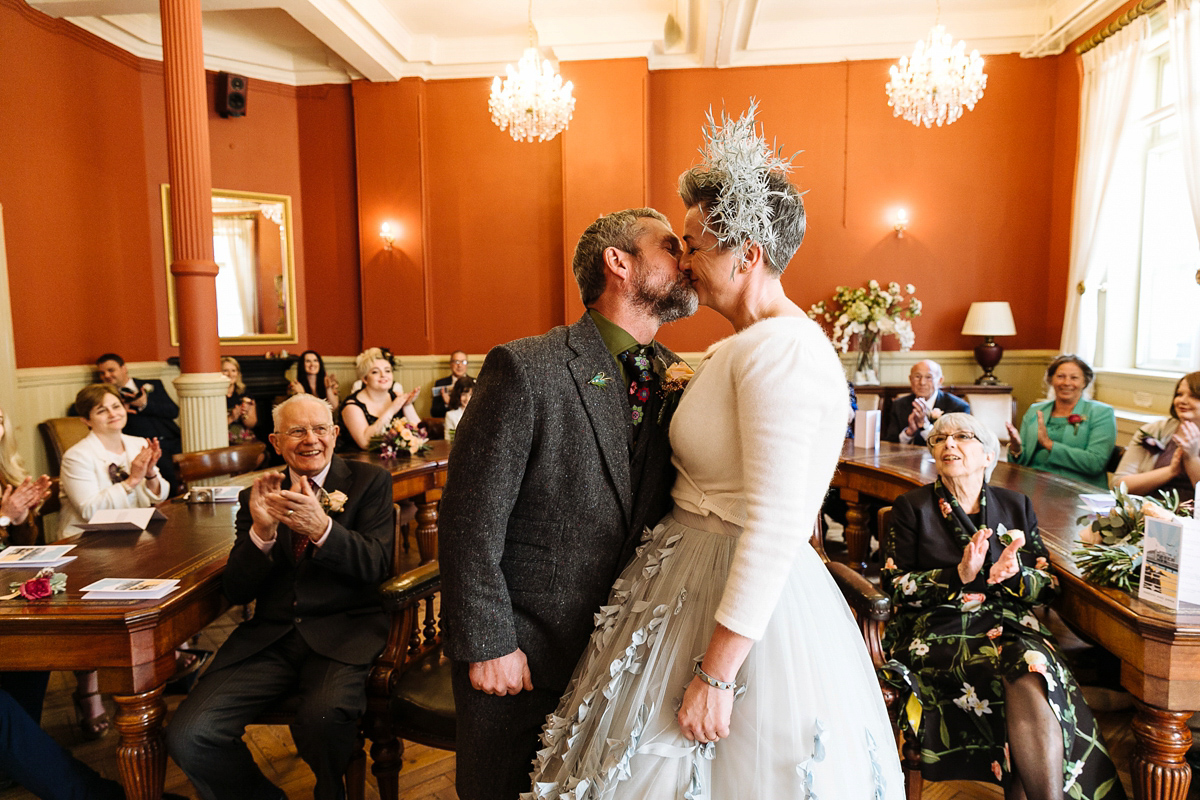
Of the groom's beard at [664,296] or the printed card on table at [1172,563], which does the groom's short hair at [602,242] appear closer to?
the groom's beard at [664,296]

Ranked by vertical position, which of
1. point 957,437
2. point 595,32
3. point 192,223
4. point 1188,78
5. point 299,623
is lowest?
point 299,623

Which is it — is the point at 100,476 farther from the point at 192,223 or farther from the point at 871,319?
the point at 871,319

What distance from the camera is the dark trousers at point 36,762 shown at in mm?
1979

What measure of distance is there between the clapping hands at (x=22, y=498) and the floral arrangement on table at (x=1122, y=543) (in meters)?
3.41

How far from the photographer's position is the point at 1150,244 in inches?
232

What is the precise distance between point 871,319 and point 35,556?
20.5 ft

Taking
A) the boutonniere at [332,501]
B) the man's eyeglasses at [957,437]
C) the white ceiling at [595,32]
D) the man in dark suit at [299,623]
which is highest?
the white ceiling at [595,32]

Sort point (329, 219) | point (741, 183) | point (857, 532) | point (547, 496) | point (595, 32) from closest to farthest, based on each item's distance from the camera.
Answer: point (741, 183) < point (547, 496) < point (857, 532) < point (595, 32) < point (329, 219)

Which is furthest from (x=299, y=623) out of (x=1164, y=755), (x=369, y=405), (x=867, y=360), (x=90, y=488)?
(x=867, y=360)

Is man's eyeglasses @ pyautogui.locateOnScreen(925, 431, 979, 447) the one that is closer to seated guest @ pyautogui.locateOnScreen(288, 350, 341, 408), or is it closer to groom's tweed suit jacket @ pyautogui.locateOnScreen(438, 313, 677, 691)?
groom's tweed suit jacket @ pyautogui.locateOnScreen(438, 313, 677, 691)

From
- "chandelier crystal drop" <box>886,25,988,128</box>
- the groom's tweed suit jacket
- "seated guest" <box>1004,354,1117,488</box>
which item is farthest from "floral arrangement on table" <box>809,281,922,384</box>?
the groom's tweed suit jacket

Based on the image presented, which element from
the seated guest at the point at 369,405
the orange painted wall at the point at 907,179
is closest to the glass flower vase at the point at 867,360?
the orange painted wall at the point at 907,179

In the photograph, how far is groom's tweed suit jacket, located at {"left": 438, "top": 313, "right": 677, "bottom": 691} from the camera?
4.69ft

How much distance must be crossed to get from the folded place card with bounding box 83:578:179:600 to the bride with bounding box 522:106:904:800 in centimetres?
114
